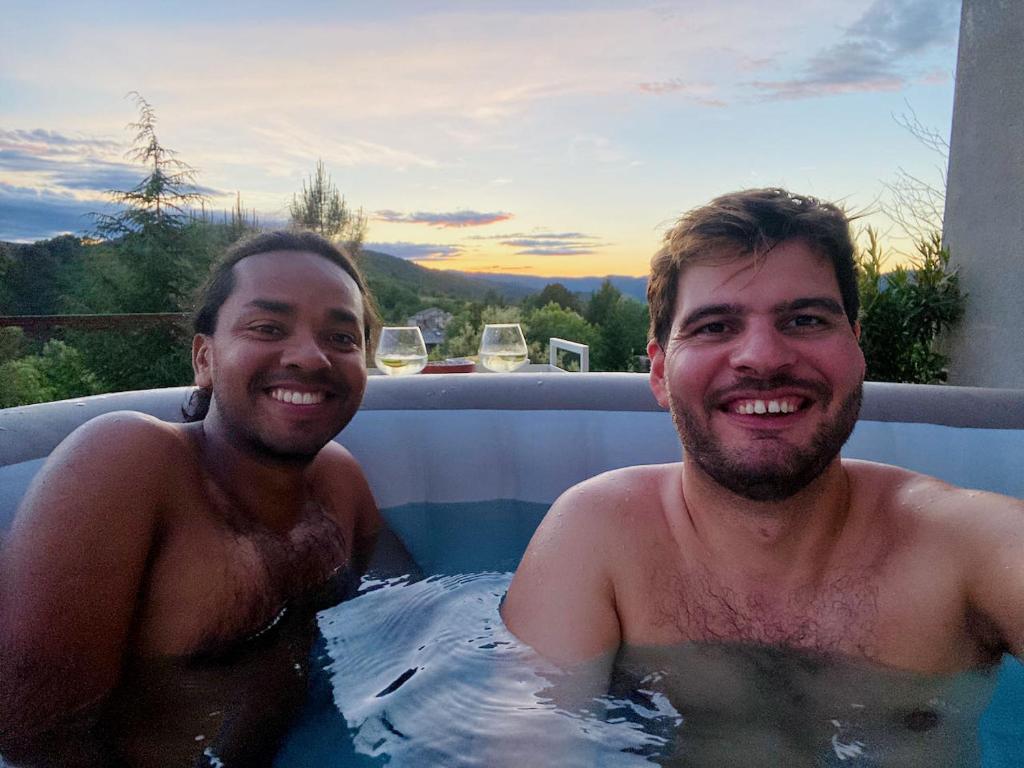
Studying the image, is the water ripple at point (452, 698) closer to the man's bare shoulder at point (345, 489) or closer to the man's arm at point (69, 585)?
the man's bare shoulder at point (345, 489)

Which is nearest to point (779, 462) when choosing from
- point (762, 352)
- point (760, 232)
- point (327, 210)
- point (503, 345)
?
point (762, 352)

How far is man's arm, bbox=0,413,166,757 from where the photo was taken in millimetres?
1339

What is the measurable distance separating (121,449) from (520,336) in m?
2.35

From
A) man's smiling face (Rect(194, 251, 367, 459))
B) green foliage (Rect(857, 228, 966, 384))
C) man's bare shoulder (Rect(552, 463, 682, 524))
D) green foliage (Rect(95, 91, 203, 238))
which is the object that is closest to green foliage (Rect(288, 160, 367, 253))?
green foliage (Rect(95, 91, 203, 238))

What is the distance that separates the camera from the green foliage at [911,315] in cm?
549

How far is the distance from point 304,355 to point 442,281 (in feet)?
40.5

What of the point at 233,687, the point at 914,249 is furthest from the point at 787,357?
the point at 914,249

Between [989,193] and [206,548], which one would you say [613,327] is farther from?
[206,548]

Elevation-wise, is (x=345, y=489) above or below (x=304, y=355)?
below

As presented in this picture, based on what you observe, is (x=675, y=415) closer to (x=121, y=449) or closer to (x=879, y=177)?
(x=121, y=449)

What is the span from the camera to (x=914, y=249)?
5.81 meters

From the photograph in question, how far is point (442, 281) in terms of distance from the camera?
45.9 ft

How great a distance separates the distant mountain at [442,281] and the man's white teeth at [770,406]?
11.5 m

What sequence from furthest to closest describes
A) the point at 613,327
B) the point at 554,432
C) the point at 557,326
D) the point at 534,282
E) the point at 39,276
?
the point at 557,326 → the point at 613,327 → the point at 534,282 → the point at 39,276 → the point at 554,432
